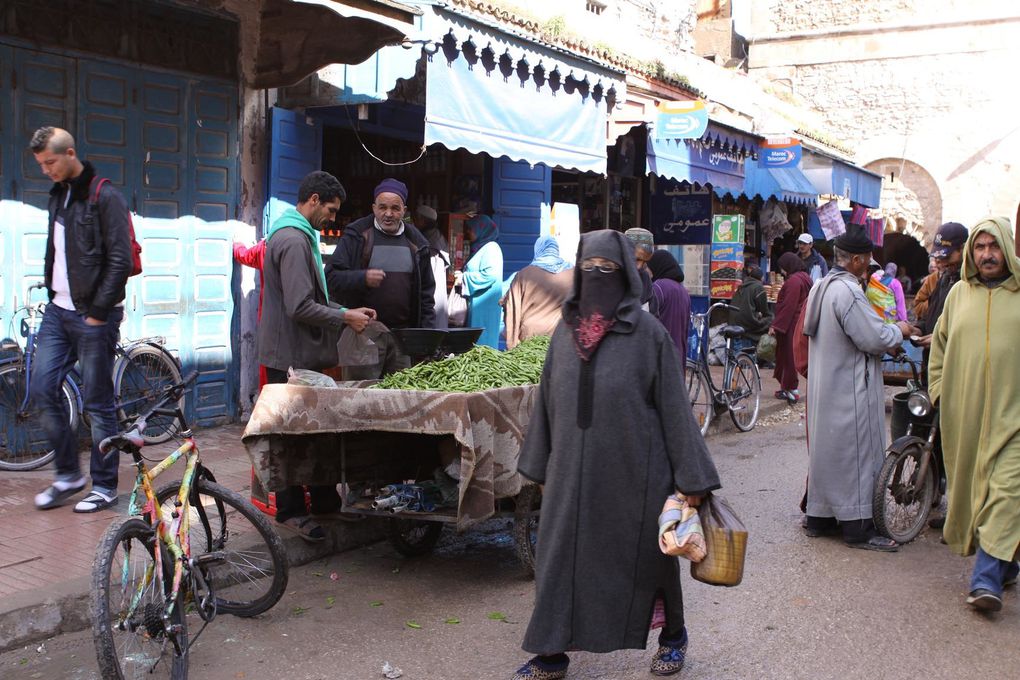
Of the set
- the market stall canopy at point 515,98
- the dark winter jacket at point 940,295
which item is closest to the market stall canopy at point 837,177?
the market stall canopy at point 515,98

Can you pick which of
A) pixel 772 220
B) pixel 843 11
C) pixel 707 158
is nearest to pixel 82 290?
pixel 707 158

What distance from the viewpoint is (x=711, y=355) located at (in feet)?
35.2

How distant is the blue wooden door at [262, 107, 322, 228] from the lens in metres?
8.83

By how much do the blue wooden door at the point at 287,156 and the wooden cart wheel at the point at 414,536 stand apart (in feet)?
12.8

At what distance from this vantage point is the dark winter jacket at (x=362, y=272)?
6.27 metres

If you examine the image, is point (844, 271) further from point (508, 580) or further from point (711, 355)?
point (711, 355)

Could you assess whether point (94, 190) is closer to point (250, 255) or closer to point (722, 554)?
point (250, 255)

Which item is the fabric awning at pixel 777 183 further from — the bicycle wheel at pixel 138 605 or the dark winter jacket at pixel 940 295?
the bicycle wheel at pixel 138 605

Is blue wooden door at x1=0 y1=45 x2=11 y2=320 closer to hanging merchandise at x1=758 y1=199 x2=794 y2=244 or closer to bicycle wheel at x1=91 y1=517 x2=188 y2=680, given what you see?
bicycle wheel at x1=91 y1=517 x2=188 y2=680

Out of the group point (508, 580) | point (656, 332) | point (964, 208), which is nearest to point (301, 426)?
point (508, 580)

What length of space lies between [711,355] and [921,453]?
4490 mm

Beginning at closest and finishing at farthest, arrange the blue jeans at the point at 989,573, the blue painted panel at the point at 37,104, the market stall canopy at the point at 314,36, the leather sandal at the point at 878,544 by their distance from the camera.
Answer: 1. the blue jeans at the point at 989,573
2. the leather sandal at the point at 878,544
3. the blue painted panel at the point at 37,104
4. the market stall canopy at the point at 314,36

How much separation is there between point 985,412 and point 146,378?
A: 6065 millimetres

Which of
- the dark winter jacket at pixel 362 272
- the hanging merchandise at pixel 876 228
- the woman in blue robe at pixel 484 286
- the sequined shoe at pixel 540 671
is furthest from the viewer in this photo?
the hanging merchandise at pixel 876 228
